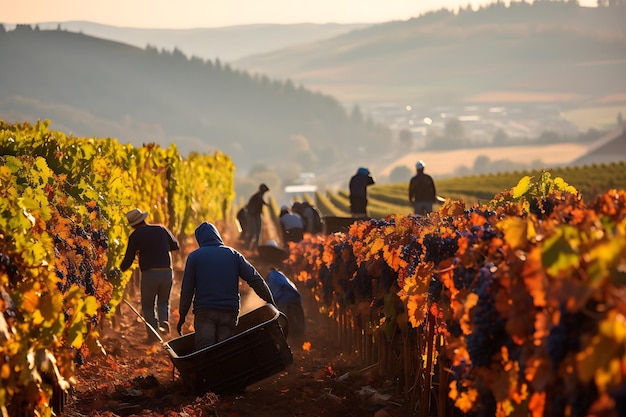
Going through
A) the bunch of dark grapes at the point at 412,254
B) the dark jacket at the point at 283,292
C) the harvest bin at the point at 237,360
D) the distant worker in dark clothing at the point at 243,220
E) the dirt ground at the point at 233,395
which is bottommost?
the distant worker in dark clothing at the point at 243,220

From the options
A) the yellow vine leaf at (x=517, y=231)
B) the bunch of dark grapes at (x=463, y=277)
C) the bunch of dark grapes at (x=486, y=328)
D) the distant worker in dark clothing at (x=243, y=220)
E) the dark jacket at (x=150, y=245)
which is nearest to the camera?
the yellow vine leaf at (x=517, y=231)

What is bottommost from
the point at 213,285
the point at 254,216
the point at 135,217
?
the point at 254,216

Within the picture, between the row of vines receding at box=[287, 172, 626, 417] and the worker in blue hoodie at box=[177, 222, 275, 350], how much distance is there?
1444mm

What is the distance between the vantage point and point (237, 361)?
9461 mm

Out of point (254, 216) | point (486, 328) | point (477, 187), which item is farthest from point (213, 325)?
point (477, 187)

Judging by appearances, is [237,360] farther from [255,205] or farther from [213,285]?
[255,205]

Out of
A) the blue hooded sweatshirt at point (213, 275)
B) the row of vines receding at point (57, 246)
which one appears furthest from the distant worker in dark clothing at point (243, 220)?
the blue hooded sweatshirt at point (213, 275)

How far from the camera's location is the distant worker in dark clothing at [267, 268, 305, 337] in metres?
13.4

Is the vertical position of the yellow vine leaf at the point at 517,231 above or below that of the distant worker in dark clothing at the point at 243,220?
above

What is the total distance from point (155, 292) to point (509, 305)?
329 inches

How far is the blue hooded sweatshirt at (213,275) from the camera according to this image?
9836mm

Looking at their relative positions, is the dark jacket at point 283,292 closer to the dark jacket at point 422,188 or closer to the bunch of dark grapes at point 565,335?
the dark jacket at point 422,188

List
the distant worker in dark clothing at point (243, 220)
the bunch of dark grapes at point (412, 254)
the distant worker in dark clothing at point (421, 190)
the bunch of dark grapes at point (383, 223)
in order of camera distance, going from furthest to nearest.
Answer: the distant worker in dark clothing at point (243, 220) → the distant worker in dark clothing at point (421, 190) → the bunch of dark grapes at point (383, 223) → the bunch of dark grapes at point (412, 254)

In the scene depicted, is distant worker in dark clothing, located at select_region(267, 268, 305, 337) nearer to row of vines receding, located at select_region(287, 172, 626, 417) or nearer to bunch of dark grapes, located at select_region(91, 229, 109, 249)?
bunch of dark grapes, located at select_region(91, 229, 109, 249)
